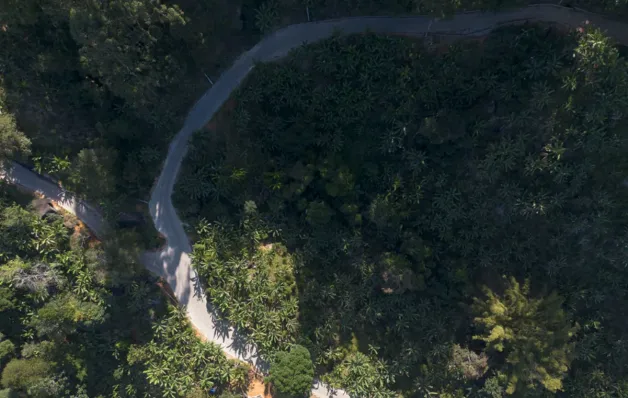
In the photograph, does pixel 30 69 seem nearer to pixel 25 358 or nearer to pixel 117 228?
pixel 117 228

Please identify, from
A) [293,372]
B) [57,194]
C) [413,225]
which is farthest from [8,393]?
[413,225]

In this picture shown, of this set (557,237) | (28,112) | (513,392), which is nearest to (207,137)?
(28,112)

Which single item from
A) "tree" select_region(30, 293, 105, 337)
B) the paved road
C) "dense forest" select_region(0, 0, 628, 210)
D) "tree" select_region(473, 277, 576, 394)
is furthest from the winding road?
"tree" select_region(473, 277, 576, 394)

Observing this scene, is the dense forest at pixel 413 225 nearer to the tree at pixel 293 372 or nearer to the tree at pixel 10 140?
the tree at pixel 293 372

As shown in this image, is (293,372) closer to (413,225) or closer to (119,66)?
(413,225)

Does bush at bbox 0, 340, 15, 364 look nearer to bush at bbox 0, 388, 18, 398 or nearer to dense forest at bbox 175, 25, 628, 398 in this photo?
bush at bbox 0, 388, 18, 398
